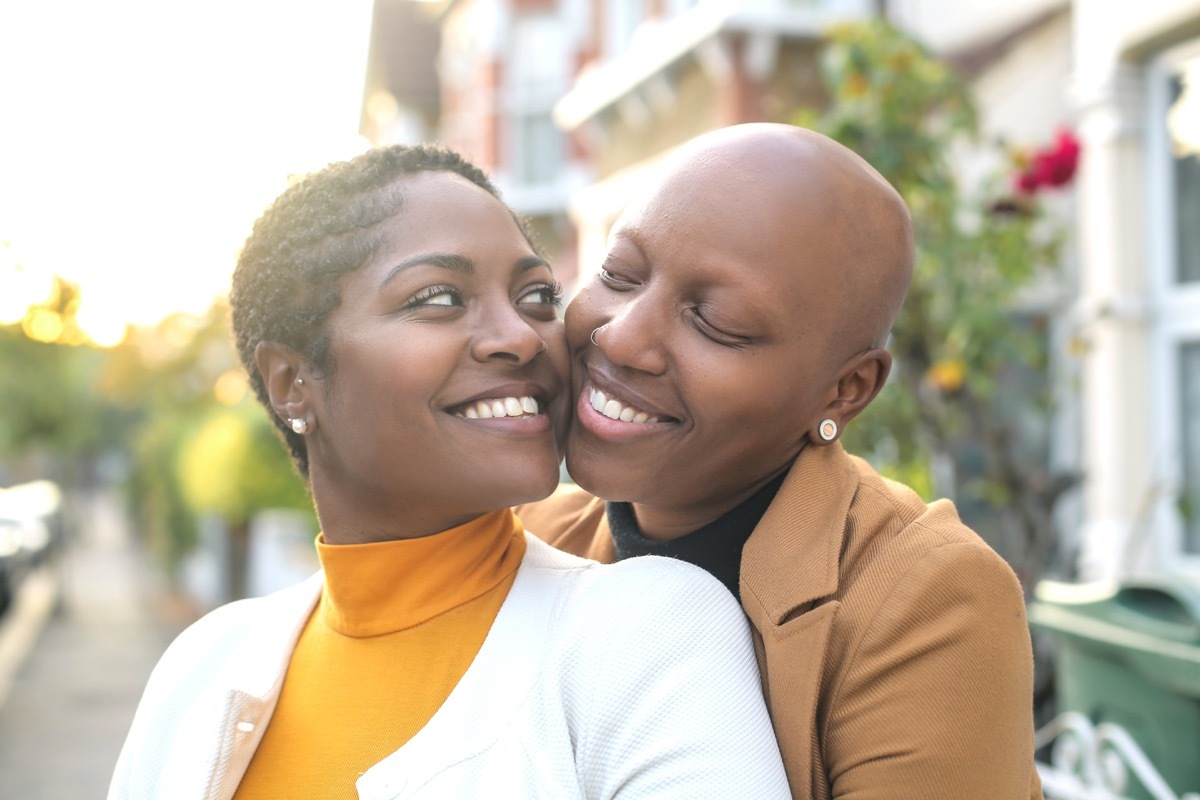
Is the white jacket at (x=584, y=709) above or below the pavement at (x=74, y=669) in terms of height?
above

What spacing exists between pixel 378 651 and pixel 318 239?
0.65 m

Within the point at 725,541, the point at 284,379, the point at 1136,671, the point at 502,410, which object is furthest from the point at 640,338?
the point at 1136,671

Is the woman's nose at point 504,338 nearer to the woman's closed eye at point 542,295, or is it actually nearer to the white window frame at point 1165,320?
the woman's closed eye at point 542,295

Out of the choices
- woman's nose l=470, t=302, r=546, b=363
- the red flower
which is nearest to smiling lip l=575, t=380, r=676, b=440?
woman's nose l=470, t=302, r=546, b=363

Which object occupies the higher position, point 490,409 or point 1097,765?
point 490,409

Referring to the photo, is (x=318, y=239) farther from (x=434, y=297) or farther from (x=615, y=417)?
(x=615, y=417)

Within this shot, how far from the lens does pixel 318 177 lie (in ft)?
6.57

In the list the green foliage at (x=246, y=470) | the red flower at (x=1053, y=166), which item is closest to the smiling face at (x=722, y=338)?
the red flower at (x=1053, y=166)

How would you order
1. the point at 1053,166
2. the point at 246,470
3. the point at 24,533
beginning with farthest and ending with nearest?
the point at 24,533 < the point at 246,470 < the point at 1053,166

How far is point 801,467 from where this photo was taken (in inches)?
68.8

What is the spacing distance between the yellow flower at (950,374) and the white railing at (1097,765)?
5.14ft

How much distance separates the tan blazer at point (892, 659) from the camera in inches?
→ 56.7

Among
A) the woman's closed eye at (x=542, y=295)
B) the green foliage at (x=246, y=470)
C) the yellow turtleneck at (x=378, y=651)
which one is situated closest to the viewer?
the yellow turtleneck at (x=378, y=651)

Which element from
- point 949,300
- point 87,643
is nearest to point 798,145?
point 949,300
